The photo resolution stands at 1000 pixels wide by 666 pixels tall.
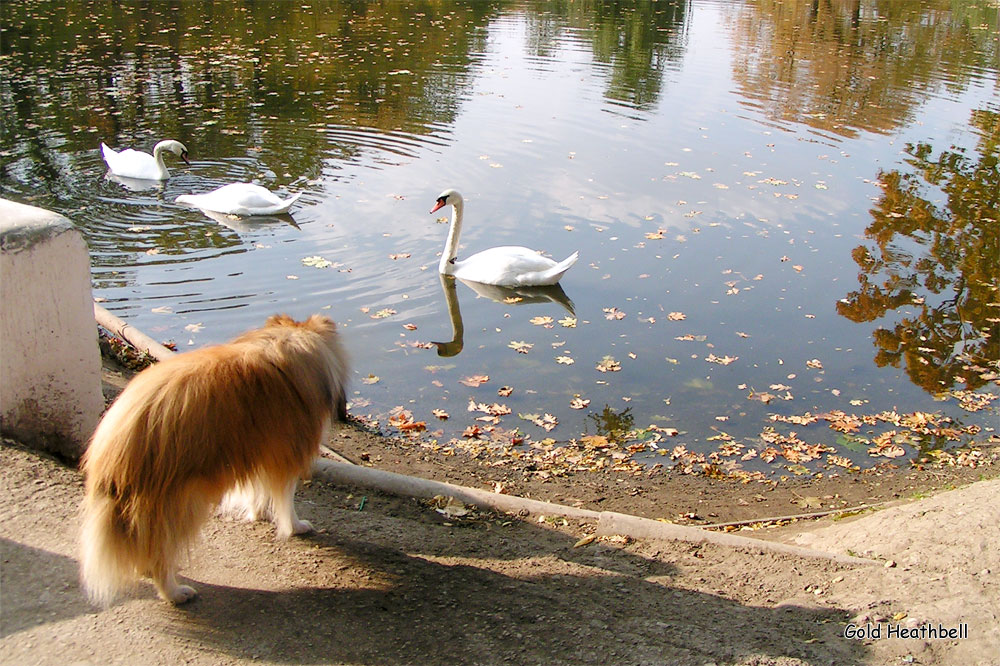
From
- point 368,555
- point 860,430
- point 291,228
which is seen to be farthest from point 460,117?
point 368,555

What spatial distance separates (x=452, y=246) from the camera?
10.0 m

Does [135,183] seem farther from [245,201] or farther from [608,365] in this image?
[608,365]

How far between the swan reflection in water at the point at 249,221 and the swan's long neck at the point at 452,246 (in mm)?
2129

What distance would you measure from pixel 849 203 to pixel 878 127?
17.5 feet

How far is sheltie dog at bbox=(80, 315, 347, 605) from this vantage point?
11.1 feet

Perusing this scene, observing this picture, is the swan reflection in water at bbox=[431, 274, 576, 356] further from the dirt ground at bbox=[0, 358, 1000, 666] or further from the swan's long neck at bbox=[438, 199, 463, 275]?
the dirt ground at bbox=[0, 358, 1000, 666]

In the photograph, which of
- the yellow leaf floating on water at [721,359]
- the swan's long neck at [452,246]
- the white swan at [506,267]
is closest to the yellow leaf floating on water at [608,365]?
the yellow leaf floating on water at [721,359]

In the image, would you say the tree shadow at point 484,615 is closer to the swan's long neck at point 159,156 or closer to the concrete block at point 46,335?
the concrete block at point 46,335

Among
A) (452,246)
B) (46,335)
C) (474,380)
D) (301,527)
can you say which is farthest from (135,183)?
(301,527)

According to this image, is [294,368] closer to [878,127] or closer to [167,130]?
[167,130]

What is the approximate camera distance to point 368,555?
170 inches

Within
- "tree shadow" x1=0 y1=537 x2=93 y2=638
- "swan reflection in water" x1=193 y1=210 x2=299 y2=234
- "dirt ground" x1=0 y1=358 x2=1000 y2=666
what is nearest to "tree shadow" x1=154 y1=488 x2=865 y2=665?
"dirt ground" x1=0 y1=358 x2=1000 y2=666

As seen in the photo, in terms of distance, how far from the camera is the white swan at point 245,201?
10.7m

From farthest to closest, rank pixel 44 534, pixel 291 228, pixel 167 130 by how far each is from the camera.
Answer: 1. pixel 167 130
2. pixel 291 228
3. pixel 44 534
